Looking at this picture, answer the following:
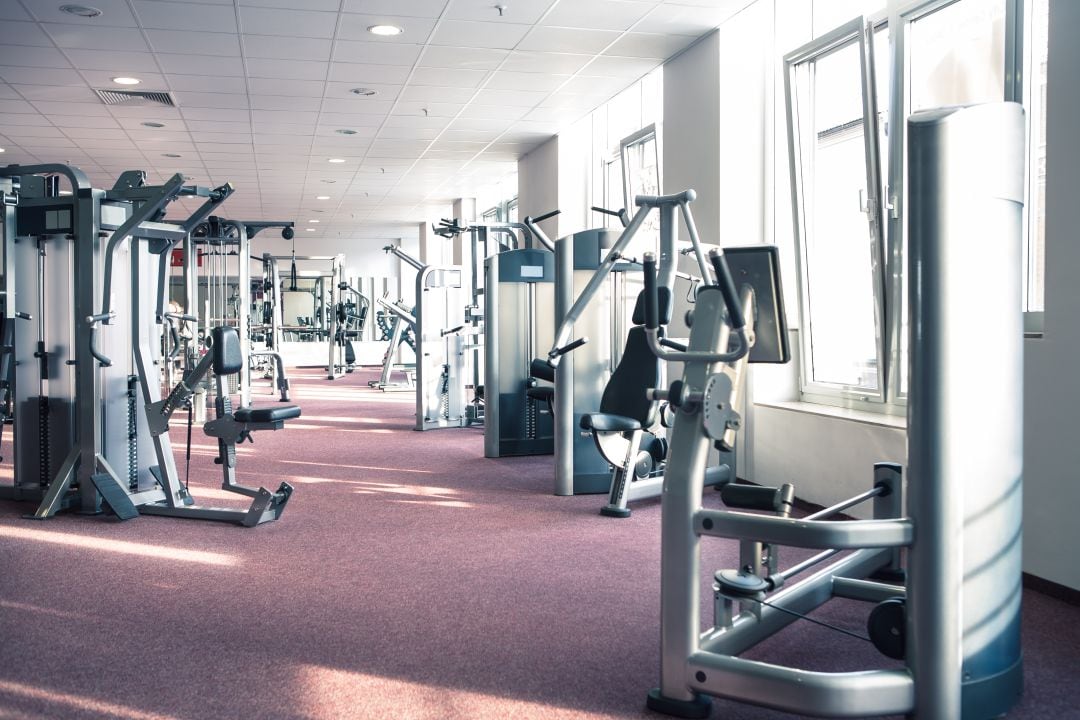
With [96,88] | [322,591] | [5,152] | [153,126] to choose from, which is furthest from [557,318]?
[5,152]

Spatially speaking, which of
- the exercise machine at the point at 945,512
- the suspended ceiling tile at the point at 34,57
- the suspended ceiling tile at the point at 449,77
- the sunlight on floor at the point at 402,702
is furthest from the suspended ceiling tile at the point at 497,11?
the sunlight on floor at the point at 402,702

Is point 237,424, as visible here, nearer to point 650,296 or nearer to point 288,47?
point 650,296

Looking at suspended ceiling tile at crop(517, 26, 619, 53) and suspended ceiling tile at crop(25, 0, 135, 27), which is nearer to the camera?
suspended ceiling tile at crop(25, 0, 135, 27)

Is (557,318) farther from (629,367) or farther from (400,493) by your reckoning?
(400,493)

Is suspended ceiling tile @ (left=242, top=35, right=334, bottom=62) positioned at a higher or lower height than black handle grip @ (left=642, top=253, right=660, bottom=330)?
higher

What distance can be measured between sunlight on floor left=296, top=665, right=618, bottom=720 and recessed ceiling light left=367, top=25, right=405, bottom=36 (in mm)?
4276

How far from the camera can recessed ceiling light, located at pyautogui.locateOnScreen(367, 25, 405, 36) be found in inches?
221

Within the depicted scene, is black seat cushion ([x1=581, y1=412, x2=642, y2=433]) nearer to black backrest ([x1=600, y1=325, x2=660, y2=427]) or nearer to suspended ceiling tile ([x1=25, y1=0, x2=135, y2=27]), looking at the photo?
black backrest ([x1=600, y1=325, x2=660, y2=427])

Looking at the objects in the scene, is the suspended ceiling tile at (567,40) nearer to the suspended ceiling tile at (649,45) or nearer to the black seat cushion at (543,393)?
the suspended ceiling tile at (649,45)

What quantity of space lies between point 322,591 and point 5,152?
8.37 metres

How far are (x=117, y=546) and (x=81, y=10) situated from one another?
3191mm

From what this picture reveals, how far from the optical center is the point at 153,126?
834cm

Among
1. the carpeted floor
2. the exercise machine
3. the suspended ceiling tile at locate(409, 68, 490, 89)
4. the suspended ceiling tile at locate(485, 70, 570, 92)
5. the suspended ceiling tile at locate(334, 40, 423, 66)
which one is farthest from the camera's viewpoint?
the suspended ceiling tile at locate(485, 70, 570, 92)

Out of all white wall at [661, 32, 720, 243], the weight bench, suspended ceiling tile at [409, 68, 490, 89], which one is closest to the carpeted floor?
the weight bench
